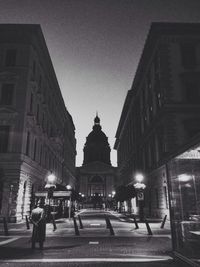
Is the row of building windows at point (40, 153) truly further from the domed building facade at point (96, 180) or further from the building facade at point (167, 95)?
the domed building facade at point (96, 180)

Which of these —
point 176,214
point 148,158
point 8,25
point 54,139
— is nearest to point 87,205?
point 54,139

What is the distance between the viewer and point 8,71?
1106 inches

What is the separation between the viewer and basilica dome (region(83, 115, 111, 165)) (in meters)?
133

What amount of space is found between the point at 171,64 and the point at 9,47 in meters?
18.5

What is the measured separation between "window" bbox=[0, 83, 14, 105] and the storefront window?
22564mm

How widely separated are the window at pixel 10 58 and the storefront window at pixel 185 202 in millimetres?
24987

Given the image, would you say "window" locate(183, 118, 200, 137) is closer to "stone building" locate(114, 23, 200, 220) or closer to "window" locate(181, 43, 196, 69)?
"stone building" locate(114, 23, 200, 220)

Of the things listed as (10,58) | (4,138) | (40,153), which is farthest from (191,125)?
(10,58)

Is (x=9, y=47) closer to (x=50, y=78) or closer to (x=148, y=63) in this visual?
(x=50, y=78)

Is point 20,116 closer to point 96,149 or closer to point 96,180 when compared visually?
point 96,180

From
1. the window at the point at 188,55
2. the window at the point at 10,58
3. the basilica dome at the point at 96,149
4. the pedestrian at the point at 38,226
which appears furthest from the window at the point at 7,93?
the basilica dome at the point at 96,149

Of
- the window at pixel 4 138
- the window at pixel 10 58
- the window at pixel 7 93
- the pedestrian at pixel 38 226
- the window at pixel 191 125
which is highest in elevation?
the window at pixel 10 58

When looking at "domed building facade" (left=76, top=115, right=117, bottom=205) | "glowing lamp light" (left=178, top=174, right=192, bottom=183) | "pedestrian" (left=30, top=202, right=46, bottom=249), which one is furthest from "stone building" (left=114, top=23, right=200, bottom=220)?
"domed building facade" (left=76, top=115, right=117, bottom=205)

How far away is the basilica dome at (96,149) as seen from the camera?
133 metres
